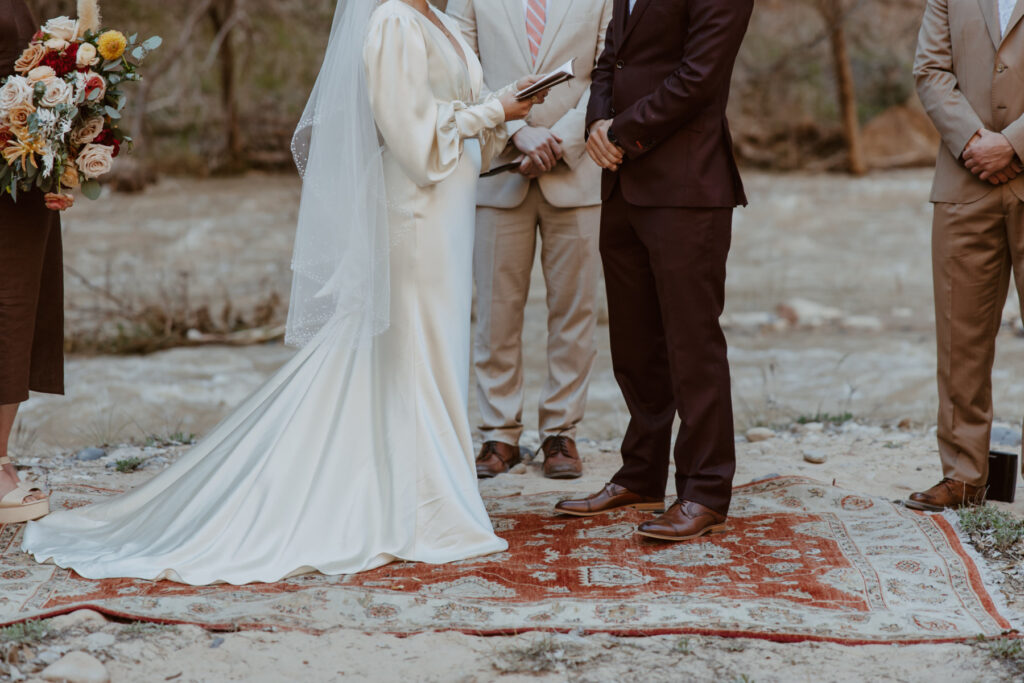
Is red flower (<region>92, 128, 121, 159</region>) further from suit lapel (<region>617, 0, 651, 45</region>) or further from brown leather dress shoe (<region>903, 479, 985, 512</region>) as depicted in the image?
brown leather dress shoe (<region>903, 479, 985, 512</region>)

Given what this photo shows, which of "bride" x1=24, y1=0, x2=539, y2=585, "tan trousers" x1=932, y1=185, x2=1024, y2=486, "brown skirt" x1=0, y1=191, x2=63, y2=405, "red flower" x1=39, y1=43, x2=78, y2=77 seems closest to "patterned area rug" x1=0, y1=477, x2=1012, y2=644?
"bride" x1=24, y1=0, x2=539, y2=585

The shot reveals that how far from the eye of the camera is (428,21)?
382 centimetres

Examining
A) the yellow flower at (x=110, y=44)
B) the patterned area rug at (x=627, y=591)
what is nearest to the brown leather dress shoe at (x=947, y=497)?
the patterned area rug at (x=627, y=591)

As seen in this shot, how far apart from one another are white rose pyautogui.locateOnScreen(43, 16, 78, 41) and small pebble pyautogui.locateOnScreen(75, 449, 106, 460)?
2.24 m

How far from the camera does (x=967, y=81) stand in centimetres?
426

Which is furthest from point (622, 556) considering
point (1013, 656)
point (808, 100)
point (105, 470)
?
point (808, 100)

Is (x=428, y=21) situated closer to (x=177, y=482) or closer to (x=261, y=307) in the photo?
(x=177, y=482)

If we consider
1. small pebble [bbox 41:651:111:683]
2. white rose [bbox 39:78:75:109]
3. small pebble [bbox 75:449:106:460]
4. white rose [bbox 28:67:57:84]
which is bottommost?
small pebble [bbox 75:449:106:460]

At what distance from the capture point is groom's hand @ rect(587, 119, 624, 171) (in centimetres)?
396

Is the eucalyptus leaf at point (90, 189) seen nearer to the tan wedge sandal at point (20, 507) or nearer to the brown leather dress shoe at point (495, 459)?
the tan wedge sandal at point (20, 507)

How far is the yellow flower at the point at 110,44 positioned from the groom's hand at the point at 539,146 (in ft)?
5.54

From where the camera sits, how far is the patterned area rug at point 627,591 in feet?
10.6

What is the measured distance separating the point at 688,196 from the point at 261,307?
6293 mm

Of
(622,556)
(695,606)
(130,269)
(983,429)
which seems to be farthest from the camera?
(130,269)
